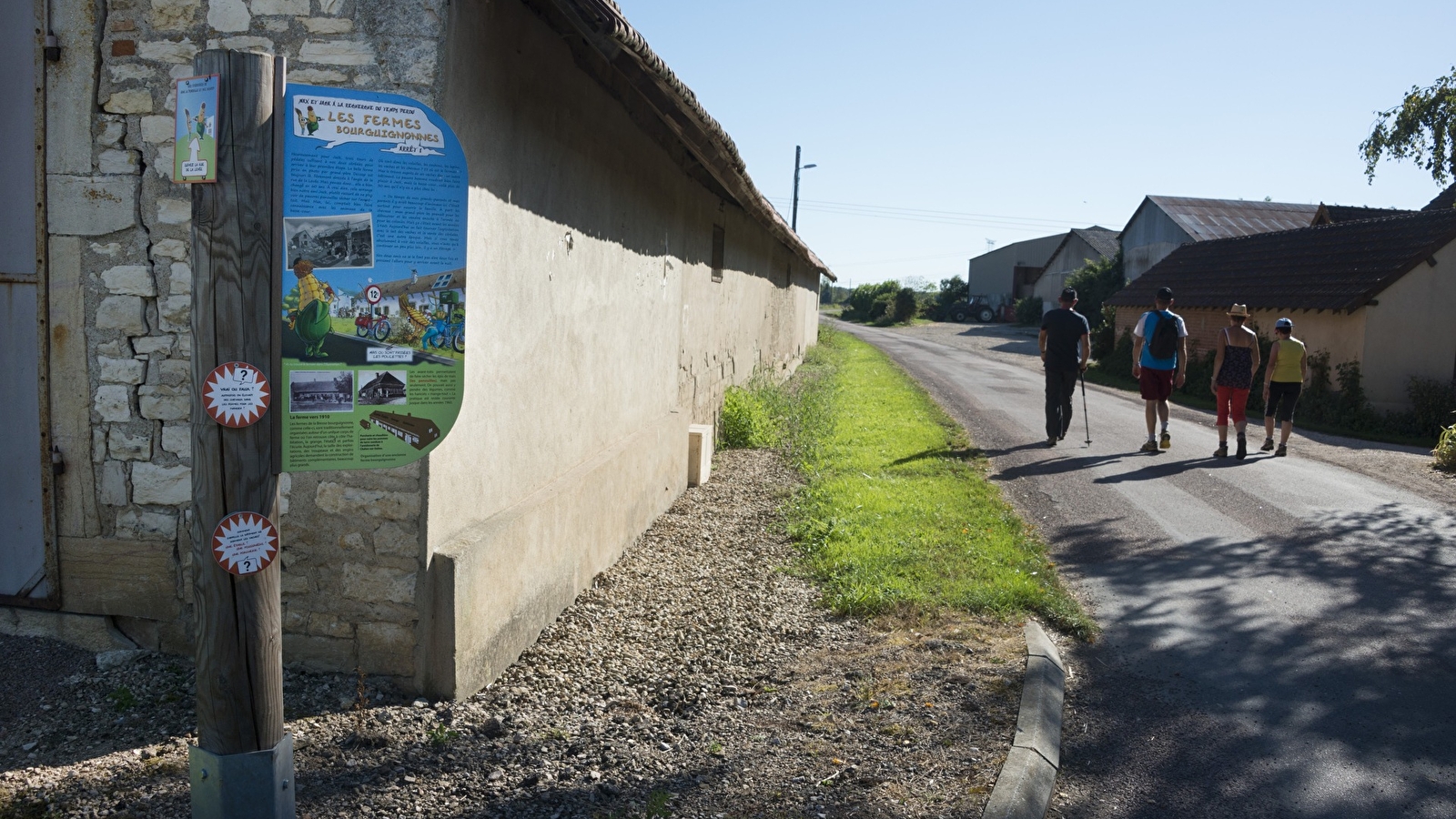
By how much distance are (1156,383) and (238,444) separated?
10.4 meters

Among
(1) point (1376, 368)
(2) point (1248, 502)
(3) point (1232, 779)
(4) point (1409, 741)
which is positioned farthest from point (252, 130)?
(1) point (1376, 368)

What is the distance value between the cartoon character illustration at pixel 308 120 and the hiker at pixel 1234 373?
34.3ft

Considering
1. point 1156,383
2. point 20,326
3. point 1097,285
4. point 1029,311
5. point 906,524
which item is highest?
point 1097,285

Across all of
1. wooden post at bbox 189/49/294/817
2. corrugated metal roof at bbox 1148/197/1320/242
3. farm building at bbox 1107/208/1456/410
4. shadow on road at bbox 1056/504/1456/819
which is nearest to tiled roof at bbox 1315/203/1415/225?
corrugated metal roof at bbox 1148/197/1320/242

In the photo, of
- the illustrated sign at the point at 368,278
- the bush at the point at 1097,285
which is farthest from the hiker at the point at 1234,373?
the bush at the point at 1097,285

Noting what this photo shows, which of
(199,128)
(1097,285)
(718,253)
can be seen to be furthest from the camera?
(1097,285)

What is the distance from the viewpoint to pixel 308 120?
2.68 metres

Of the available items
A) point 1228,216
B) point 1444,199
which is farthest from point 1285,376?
point 1228,216

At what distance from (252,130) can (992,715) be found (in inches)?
139

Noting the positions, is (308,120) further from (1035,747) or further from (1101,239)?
(1101,239)

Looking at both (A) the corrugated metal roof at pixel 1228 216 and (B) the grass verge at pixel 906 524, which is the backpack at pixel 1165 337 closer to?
(B) the grass verge at pixel 906 524

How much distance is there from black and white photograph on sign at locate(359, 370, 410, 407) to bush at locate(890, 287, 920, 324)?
55.5 m

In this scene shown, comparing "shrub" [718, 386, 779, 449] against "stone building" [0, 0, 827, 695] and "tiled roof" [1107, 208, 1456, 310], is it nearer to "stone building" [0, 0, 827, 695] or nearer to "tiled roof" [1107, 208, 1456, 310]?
"stone building" [0, 0, 827, 695]

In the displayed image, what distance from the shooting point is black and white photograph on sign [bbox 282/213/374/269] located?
2705mm
